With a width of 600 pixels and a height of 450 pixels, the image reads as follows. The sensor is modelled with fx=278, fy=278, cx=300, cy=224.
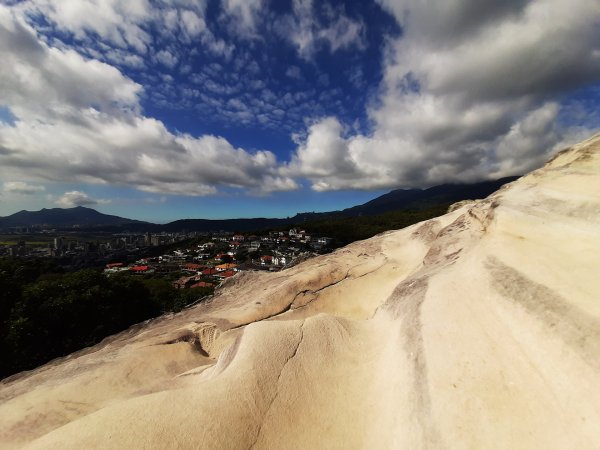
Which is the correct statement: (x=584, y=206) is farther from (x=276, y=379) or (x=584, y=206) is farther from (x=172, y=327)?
(x=172, y=327)

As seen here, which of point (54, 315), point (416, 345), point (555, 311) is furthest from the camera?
point (54, 315)

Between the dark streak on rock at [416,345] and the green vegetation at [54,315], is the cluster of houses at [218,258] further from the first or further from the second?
the dark streak on rock at [416,345]

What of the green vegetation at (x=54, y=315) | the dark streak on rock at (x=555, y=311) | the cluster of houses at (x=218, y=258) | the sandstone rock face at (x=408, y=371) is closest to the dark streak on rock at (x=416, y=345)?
the sandstone rock face at (x=408, y=371)

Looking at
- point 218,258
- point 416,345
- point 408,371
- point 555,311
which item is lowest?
point 218,258

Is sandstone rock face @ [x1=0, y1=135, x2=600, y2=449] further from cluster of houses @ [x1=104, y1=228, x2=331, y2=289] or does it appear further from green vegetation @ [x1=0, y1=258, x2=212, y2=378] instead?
cluster of houses @ [x1=104, y1=228, x2=331, y2=289]

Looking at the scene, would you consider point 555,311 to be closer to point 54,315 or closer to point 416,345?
point 416,345

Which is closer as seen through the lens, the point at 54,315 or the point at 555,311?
the point at 555,311

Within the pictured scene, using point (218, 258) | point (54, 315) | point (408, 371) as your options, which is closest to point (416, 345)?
point (408, 371)
